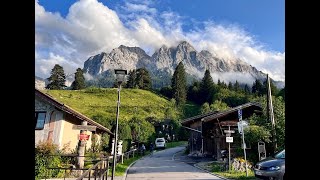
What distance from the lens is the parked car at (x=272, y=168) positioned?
46.1ft

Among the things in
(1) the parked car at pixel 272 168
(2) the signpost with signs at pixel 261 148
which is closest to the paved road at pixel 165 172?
(2) the signpost with signs at pixel 261 148

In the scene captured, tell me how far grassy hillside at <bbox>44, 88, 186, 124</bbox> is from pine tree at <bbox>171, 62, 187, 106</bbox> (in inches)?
169

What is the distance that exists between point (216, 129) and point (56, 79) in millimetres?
89787

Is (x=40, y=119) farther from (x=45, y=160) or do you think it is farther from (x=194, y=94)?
(x=194, y=94)

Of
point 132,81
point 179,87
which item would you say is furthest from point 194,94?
point 132,81

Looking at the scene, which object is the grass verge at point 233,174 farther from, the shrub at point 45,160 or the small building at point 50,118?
the small building at point 50,118

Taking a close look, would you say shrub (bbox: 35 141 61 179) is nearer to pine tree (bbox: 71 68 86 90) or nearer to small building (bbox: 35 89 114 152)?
small building (bbox: 35 89 114 152)

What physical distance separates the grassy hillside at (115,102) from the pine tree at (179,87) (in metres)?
4.28

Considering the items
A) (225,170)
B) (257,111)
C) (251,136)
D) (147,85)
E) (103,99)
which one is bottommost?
(225,170)

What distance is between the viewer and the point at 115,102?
8956 centimetres
